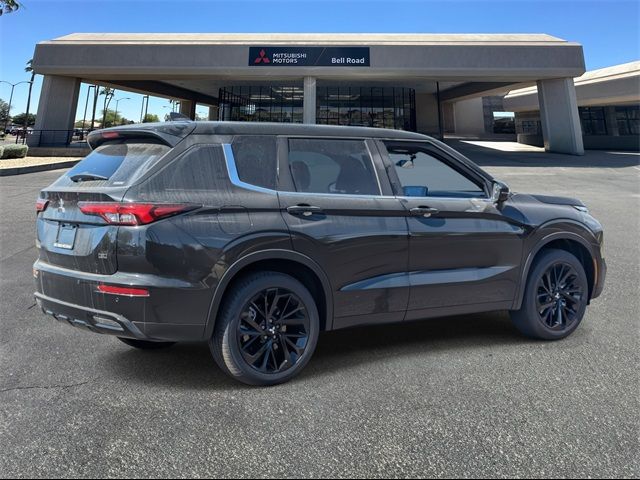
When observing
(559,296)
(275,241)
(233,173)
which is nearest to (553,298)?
(559,296)

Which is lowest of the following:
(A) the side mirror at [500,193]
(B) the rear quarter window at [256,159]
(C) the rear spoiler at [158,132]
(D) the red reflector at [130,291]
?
(D) the red reflector at [130,291]

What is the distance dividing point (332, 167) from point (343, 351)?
1556mm

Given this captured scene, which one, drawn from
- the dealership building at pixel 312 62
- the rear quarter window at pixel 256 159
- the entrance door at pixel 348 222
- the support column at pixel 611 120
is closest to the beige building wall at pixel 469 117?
the support column at pixel 611 120

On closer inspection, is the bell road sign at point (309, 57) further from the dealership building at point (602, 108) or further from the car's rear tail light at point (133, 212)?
the car's rear tail light at point (133, 212)

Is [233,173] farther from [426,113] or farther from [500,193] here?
[426,113]

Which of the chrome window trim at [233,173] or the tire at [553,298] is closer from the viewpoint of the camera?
the chrome window trim at [233,173]

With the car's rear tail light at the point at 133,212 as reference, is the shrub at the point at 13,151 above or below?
above

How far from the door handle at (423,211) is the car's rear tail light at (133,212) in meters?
1.74

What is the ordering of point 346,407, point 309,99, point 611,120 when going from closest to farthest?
1. point 346,407
2. point 309,99
3. point 611,120

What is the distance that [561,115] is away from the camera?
28.1 metres

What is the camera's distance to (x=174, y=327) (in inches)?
111

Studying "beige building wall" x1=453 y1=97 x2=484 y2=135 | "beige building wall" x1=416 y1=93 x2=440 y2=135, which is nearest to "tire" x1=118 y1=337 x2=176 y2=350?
"beige building wall" x1=416 y1=93 x2=440 y2=135

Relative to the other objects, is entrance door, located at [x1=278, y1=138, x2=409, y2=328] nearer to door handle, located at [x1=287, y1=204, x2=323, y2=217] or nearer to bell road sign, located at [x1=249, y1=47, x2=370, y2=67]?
door handle, located at [x1=287, y1=204, x2=323, y2=217]

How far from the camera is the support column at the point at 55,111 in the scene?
90.5 ft
